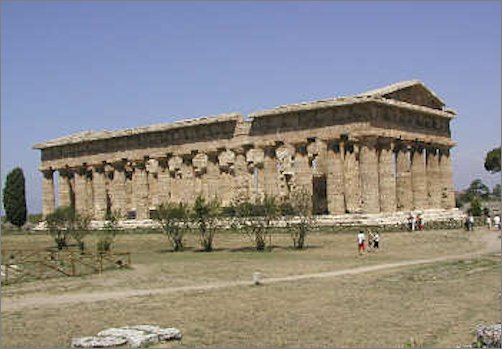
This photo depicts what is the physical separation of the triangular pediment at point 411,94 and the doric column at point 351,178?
454cm

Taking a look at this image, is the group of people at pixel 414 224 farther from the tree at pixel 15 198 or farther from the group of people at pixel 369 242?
the tree at pixel 15 198

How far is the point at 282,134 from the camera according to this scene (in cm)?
5416

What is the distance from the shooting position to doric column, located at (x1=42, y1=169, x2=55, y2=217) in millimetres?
73350

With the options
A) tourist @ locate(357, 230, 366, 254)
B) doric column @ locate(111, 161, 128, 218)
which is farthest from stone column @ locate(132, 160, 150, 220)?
tourist @ locate(357, 230, 366, 254)

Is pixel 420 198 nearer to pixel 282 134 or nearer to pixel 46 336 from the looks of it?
pixel 282 134

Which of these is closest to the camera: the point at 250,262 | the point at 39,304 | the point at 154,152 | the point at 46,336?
the point at 46,336

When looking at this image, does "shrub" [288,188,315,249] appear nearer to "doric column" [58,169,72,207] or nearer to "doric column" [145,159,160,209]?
"doric column" [145,159,160,209]

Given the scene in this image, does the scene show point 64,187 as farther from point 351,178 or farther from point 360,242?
point 360,242

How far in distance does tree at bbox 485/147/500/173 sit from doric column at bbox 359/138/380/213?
127ft

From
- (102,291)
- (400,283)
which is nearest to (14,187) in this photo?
(102,291)

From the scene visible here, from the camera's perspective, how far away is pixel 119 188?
66625 millimetres

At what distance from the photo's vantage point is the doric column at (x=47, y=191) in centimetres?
7335

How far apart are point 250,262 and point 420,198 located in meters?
28.4

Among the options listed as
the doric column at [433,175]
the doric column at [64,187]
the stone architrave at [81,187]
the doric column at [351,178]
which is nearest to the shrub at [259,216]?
the doric column at [351,178]
